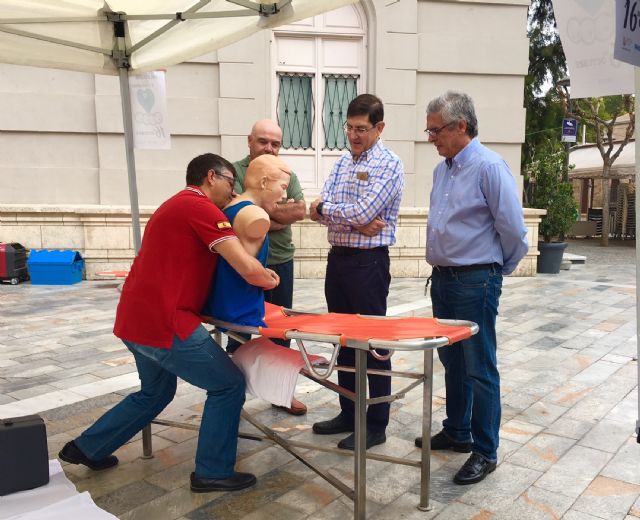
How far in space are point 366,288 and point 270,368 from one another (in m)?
0.86

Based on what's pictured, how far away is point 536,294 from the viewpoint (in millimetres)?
8938

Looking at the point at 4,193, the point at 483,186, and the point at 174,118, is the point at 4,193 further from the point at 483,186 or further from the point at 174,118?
the point at 483,186

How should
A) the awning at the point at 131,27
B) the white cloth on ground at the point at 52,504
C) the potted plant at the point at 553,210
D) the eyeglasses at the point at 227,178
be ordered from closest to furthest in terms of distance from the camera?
the white cloth on ground at the point at 52,504, the eyeglasses at the point at 227,178, the awning at the point at 131,27, the potted plant at the point at 553,210

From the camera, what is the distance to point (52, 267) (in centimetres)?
919

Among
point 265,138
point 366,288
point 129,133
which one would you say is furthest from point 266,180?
point 129,133

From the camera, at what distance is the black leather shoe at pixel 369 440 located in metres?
3.46

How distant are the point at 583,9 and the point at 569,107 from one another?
695 inches

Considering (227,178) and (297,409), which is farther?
(297,409)

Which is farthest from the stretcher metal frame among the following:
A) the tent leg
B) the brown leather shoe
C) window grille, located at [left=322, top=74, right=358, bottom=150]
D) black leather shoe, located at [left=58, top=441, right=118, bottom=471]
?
window grille, located at [left=322, top=74, right=358, bottom=150]

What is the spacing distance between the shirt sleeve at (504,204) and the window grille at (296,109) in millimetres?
7453

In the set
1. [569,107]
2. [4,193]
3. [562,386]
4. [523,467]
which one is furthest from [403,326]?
[569,107]

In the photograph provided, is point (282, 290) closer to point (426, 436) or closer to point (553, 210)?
point (426, 436)

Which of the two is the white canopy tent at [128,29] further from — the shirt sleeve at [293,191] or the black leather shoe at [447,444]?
the black leather shoe at [447,444]

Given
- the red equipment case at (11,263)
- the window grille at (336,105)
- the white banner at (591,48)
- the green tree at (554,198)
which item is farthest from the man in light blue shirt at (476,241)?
the green tree at (554,198)
